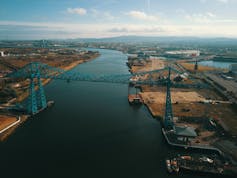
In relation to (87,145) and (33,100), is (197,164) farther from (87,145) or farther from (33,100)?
(33,100)

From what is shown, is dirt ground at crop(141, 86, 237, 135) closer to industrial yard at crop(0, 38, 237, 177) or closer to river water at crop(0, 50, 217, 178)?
industrial yard at crop(0, 38, 237, 177)

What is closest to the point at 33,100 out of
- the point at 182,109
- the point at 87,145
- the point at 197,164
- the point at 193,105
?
the point at 87,145

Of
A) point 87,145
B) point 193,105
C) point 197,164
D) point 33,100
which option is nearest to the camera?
point 197,164

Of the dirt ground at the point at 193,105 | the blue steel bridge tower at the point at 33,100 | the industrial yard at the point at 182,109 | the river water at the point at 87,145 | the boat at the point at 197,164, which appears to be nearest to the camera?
the boat at the point at 197,164

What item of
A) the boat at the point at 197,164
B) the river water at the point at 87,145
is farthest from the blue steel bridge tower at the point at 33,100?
the boat at the point at 197,164

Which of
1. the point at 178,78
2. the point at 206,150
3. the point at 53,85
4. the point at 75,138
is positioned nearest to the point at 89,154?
the point at 75,138

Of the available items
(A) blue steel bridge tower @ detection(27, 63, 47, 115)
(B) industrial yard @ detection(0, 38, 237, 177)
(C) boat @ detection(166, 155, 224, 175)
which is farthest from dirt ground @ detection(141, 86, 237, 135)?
(A) blue steel bridge tower @ detection(27, 63, 47, 115)

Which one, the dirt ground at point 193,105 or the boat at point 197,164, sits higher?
the dirt ground at point 193,105

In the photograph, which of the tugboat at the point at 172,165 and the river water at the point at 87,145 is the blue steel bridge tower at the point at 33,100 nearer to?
the river water at the point at 87,145

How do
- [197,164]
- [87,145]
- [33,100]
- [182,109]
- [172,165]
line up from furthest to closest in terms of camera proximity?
[182,109]
[33,100]
[87,145]
[197,164]
[172,165]
